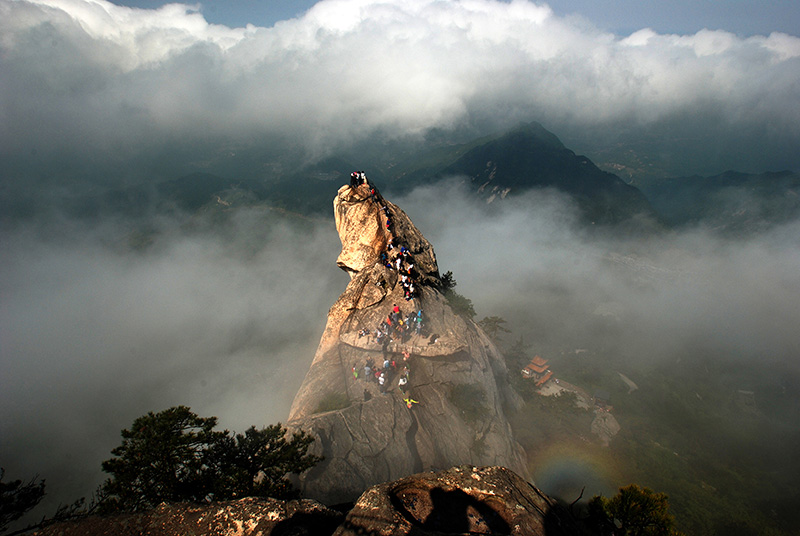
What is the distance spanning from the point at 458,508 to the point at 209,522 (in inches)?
300

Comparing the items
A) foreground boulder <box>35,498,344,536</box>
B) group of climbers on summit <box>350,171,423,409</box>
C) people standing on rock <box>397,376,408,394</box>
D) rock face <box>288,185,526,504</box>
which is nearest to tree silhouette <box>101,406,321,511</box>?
foreground boulder <box>35,498,344,536</box>

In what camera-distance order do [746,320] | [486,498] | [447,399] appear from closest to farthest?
[486,498] → [447,399] → [746,320]

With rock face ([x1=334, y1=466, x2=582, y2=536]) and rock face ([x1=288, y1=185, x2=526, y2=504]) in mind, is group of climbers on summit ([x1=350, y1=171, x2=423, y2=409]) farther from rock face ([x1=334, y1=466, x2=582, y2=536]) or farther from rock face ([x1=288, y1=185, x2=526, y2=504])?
rock face ([x1=334, y1=466, x2=582, y2=536])

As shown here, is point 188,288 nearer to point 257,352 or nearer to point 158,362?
point 158,362

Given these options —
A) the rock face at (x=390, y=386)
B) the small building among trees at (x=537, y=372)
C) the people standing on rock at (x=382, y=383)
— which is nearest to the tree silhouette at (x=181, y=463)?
the rock face at (x=390, y=386)

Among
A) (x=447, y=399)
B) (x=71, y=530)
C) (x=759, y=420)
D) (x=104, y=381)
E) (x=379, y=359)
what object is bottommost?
(x=759, y=420)

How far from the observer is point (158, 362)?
113438 mm

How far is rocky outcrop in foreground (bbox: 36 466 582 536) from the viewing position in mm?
9031

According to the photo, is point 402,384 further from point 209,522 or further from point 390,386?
point 209,522

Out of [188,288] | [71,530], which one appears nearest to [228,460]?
[71,530]

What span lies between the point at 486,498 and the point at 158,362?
457ft

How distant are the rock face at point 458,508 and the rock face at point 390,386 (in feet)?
50.0

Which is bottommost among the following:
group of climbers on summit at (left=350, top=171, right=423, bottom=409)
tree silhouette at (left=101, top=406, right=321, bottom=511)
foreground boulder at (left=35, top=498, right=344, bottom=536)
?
foreground boulder at (left=35, top=498, right=344, bottom=536)

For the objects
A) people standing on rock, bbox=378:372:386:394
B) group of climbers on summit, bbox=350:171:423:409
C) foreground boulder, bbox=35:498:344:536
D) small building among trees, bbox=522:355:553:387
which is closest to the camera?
foreground boulder, bbox=35:498:344:536
